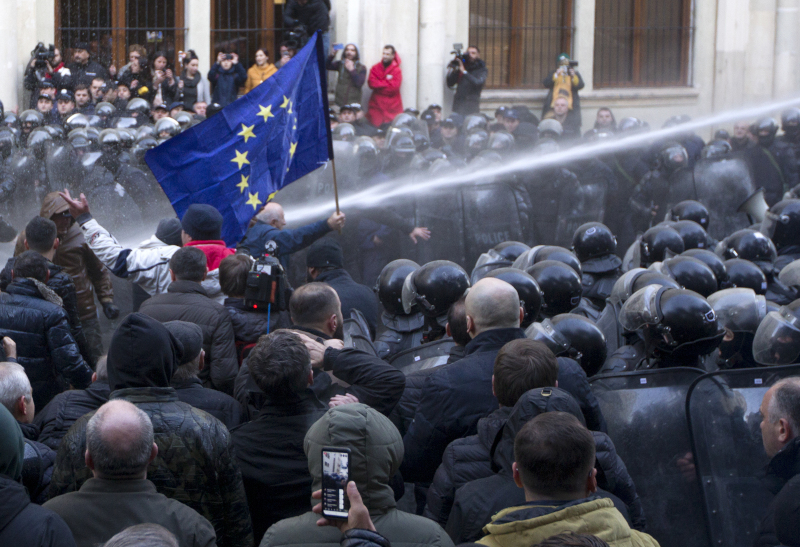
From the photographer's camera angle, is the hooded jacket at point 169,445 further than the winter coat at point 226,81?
No

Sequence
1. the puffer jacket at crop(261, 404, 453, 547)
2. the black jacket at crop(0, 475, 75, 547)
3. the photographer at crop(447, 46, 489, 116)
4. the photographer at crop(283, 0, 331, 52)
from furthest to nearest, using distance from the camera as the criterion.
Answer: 1. the photographer at crop(447, 46, 489, 116)
2. the photographer at crop(283, 0, 331, 52)
3. the puffer jacket at crop(261, 404, 453, 547)
4. the black jacket at crop(0, 475, 75, 547)

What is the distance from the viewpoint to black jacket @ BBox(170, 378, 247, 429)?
3223mm

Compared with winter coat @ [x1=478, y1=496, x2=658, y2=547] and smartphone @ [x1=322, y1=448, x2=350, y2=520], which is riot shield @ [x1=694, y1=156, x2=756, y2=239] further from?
smartphone @ [x1=322, y1=448, x2=350, y2=520]

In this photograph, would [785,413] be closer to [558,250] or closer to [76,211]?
[558,250]

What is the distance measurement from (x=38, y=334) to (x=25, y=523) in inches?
87.5

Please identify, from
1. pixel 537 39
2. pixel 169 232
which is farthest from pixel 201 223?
pixel 537 39

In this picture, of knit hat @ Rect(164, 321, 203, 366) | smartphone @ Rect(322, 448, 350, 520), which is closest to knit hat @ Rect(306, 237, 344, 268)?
knit hat @ Rect(164, 321, 203, 366)

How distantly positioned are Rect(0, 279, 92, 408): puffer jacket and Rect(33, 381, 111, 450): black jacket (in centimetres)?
98

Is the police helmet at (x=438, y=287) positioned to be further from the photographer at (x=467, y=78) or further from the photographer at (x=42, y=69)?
the photographer at (x=467, y=78)

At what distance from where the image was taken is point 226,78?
42.4 feet

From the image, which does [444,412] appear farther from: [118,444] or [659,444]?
[118,444]

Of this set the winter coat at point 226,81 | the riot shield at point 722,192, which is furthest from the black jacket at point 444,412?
the winter coat at point 226,81

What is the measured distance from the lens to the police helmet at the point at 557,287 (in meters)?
4.86

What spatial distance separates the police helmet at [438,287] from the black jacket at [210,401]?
145 cm
